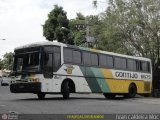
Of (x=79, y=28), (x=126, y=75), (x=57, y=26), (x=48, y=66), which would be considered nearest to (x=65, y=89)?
(x=48, y=66)

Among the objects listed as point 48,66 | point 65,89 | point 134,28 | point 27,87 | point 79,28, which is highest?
point 79,28

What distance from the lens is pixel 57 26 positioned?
61.5 metres

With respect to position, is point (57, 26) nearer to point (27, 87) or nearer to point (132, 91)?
point (132, 91)

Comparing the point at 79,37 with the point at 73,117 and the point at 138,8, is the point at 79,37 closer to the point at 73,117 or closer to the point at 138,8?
the point at 138,8

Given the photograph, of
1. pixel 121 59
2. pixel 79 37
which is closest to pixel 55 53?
pixel 121 59

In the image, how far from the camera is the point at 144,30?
3988 centimetres

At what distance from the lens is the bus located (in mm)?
23328

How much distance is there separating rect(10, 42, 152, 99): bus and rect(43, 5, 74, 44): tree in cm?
2987

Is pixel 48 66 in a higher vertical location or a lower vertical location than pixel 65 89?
higher

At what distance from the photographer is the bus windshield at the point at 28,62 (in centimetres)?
2340

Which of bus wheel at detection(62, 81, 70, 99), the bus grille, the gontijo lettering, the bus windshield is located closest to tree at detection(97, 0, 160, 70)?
the bus grille

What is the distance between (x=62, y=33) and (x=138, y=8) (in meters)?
21.3

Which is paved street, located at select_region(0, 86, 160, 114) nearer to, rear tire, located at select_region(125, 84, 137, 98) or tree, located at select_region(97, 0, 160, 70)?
rear tire, located at select_region(125, 84, 137, 98)

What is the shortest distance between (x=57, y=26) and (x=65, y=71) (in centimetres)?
3743
